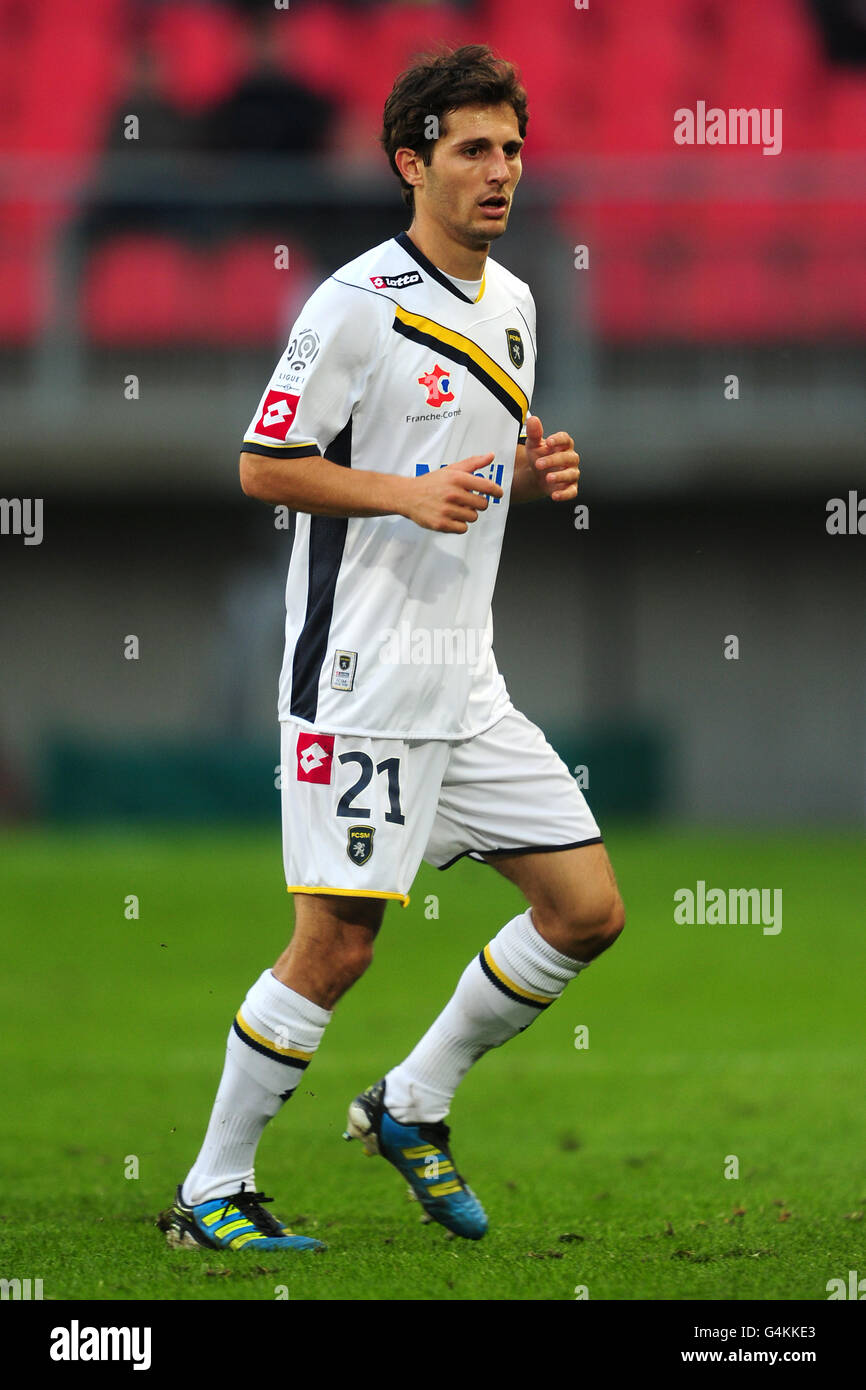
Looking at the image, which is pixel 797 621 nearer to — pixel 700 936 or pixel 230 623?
pixel 230 623

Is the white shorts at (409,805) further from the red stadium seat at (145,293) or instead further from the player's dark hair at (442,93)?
the red stadium seat at (145,293)

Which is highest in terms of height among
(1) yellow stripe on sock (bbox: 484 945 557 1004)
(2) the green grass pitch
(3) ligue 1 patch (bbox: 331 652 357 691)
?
(3) ligue 1 patch (bbox: 331 652 357 691)

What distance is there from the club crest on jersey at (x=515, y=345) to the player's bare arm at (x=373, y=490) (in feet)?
1.40

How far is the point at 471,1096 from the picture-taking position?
718 centimetres

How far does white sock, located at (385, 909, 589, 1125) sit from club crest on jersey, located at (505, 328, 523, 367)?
1322 mm

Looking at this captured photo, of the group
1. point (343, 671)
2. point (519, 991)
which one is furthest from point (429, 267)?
point (519, 991)

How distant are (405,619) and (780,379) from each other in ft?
43.3

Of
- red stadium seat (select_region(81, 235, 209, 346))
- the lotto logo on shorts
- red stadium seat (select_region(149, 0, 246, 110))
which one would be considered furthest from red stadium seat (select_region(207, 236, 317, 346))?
the lotto logo on shorts

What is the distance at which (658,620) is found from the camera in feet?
60.4

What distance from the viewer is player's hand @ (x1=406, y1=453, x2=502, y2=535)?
162 inches

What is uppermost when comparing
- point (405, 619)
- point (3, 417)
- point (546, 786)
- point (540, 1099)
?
point (3, 417)

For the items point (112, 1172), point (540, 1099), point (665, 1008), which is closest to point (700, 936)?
point (665, 1008)
